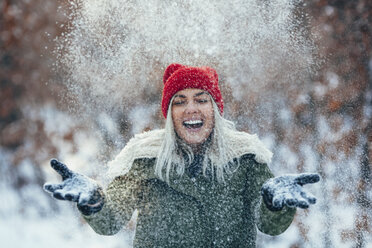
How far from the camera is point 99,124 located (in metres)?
5.93

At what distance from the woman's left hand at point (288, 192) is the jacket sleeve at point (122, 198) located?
0.63 m

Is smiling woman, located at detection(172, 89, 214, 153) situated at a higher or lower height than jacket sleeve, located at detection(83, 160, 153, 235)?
higher

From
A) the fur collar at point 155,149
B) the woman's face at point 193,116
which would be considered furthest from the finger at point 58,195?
the woman's face at point 193,116

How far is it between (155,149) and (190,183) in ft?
0.89

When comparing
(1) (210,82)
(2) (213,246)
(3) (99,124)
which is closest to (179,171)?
(2) (213,246)

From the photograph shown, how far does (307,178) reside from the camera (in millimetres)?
1379

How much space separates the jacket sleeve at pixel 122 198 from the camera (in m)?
1.70

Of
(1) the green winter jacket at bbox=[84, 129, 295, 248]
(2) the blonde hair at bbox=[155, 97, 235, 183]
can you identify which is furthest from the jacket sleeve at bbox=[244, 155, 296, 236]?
(2) the blonde hair at bbox=[155, 97, 235, 183]

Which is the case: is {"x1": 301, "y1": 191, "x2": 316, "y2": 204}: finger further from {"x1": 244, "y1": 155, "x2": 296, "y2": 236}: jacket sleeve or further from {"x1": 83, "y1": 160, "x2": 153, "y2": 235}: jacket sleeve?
{"x1": 83, "y1": 160, "x2": 153, "y2": 235}: jacket sleeve

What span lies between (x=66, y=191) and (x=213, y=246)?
713 millimetres

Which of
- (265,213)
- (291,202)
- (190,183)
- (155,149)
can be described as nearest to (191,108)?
(155,149)

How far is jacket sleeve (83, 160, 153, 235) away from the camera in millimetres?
1695

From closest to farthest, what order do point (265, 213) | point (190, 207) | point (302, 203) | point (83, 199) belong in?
point (302, 203)
point (83, 199)
point (265, 213)
point (190, 207)

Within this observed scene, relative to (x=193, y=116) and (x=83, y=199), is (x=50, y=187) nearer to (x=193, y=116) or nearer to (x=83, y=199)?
(x=83, y=199)
